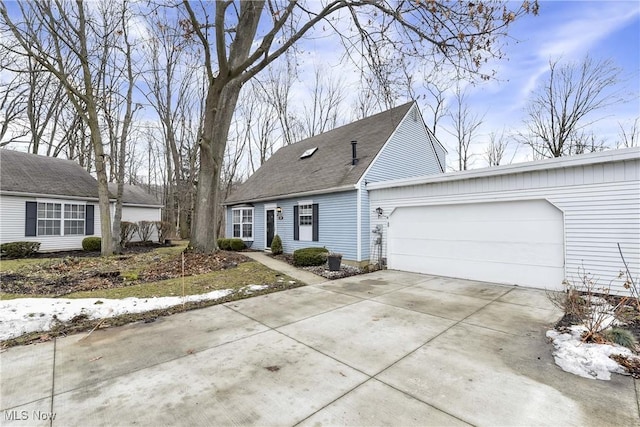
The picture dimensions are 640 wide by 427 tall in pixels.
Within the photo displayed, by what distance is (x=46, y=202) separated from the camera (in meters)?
13.7

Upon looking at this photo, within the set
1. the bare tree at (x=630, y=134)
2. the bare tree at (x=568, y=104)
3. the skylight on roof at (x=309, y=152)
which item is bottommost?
the skylight on roof at (x=309, y=152)

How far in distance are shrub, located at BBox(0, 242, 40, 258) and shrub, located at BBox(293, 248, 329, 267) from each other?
37.4ft

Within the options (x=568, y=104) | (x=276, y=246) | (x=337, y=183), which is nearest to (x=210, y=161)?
(x=276, y=246)

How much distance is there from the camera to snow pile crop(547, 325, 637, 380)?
3234mm

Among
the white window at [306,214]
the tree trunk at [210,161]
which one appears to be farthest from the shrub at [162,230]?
the white window at [306,214]

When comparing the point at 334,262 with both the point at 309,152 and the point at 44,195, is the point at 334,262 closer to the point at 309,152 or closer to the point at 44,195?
the point at 309,152

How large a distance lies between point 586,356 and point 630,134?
20979 mm

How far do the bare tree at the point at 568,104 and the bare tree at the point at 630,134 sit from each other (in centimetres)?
125

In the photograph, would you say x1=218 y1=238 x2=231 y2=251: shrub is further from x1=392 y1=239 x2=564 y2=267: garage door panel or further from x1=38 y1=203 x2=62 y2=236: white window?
x1=392 y1=239 x2=564 y2=267: garage door panel

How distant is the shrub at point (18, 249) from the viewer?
460 inches

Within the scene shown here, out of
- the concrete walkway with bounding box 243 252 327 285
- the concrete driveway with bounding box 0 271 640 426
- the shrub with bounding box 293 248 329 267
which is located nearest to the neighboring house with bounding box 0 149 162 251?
the concrete walkway with bounding box 243 252 327 285

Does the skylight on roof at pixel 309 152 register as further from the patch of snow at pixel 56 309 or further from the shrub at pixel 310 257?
the patch of snow at pixel 56 309

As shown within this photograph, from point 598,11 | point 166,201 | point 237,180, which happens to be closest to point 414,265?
point 598,11

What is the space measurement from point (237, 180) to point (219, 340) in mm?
26963
